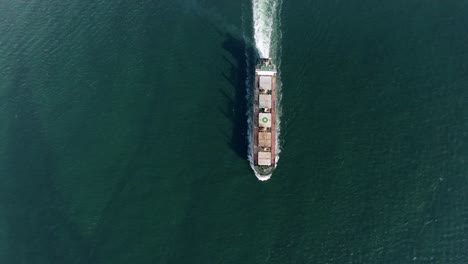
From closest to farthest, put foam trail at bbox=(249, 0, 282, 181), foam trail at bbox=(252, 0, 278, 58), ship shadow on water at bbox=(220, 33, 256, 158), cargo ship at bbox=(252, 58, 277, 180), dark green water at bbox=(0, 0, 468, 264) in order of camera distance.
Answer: dark green water at bbox=(0, 0, 468, 264)
cargo ship at bbox=(252, 58, 277, 180)
ship shadow on water at bbox=(220, 33, 256, 158)
foam trail at bbox=(249, 0, 282, 181)
foam trail at bbox=(252, 0, 278, 58)

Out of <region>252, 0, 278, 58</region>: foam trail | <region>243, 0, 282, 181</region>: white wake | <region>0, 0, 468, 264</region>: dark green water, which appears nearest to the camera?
<region>0, 0, 468, 264</region>: dark green water

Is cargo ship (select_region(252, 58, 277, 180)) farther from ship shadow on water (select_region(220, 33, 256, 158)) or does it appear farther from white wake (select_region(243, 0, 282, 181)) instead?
ship shadow on water (select_region(220, 33, 256, 158))

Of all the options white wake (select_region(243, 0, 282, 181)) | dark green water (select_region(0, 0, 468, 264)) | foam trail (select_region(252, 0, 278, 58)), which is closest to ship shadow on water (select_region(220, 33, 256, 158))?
dark green water (select_region(0, 0, 468, 264))

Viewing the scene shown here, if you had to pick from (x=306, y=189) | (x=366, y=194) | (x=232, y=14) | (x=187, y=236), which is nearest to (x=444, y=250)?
(x=366, y=194)

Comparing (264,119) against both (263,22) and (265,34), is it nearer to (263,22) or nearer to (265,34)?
(265,34)

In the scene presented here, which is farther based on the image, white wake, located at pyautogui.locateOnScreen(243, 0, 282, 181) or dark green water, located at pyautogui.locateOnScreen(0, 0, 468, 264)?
white wake, located at pyautogui.locateOnScreen(243, 0, 282, 181)

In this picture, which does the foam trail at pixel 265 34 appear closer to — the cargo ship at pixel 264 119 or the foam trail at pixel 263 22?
the foam trail at pixel 263 22

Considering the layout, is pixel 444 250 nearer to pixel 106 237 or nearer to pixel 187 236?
pixel 187 236
